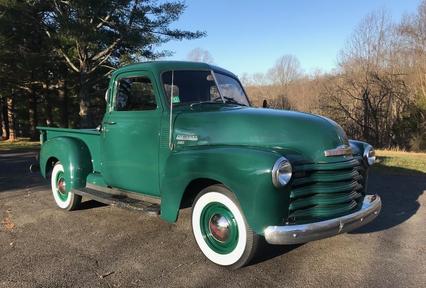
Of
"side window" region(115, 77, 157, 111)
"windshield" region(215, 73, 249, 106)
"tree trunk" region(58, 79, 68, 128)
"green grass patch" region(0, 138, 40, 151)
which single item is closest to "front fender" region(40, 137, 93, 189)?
"side window" region(115, 77, 157, 111)

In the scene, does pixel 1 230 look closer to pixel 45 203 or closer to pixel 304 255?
pixel 45 203

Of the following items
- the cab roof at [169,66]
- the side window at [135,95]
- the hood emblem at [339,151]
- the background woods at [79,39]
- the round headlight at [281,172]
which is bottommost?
the round headlight at [281,172]

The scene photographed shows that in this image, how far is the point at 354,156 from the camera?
4895 mm

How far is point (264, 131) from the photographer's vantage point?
4.55m

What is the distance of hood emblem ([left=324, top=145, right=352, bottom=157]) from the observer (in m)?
4.41

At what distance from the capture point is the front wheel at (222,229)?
4219 mm

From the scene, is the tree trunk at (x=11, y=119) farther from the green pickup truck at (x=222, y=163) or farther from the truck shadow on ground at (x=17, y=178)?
the green pickup truck at (x=222, y=163)

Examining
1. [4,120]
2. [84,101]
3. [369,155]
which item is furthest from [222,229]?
[4,120]

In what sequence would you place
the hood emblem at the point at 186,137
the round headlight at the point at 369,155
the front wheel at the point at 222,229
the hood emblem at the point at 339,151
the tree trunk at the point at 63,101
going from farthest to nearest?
the tree trunk at the point at 63,101, the round headlight at the point at 369,155, the hood emblem at the point at 186,137, the hood emblem at the point at 339,151, the front wheel at the point at 222,229

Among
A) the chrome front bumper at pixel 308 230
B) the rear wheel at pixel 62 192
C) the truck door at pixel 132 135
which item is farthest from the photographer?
the rear wheel at pixel 62 192

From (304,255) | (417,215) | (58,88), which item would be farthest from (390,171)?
(58,88)

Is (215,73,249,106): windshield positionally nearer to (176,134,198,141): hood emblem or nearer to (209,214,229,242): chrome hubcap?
(176,134,198,141): hood emblem

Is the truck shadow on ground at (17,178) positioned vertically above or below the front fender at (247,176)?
below

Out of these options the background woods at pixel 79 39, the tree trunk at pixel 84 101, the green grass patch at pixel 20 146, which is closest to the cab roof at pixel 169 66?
the background woods at pixel 79 39
